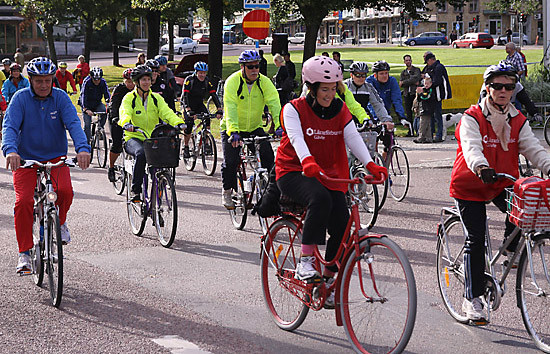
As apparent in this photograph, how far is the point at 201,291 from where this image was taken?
6.82 metres

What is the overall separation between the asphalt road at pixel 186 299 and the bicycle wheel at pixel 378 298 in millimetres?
461

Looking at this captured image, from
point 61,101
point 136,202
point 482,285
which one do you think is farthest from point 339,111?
point 136,202

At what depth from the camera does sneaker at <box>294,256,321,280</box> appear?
5.19 metres

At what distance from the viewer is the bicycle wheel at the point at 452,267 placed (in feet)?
18.7

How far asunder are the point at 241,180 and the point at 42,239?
3.38m

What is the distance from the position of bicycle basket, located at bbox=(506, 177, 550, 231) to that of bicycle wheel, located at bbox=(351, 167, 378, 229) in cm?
463

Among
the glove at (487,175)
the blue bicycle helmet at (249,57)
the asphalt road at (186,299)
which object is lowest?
the asphalt road at (186,299)

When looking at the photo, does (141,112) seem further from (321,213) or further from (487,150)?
(487,150)

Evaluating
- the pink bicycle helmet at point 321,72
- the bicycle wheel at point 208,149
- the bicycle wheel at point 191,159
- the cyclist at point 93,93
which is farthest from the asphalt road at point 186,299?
the cyclist at point 93,93

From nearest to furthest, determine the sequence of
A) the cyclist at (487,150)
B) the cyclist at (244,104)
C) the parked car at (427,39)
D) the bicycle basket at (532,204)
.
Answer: the bicycle basket at (532,204), the cyclist at (487,150), the cyclist at (244,104), the parked car at (427,39)

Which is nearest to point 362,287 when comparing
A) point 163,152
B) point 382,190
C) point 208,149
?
point 163,152

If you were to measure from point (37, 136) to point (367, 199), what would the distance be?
14.1ft

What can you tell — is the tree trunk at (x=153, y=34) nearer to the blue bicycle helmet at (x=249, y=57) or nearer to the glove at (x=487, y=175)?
the blue bicycle helmet at (x=249, y=57)

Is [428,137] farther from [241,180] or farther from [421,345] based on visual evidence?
[421,345]
